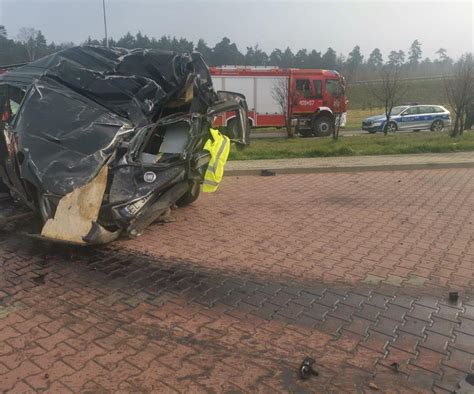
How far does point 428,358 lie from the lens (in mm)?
2908

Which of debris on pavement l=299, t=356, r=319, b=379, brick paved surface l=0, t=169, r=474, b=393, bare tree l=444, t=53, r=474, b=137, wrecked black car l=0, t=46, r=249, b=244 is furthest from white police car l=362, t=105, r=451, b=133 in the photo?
debris on pavement l=299, t=356, r=319, b=379

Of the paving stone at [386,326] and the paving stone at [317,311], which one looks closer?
the paving stone at [386,326]

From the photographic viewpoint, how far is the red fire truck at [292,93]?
20594mm

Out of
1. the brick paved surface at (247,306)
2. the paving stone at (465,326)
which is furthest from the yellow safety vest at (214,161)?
the paving stone at (465,326)

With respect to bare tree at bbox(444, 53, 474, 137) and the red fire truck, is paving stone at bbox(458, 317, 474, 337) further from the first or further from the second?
A: the red fire truck

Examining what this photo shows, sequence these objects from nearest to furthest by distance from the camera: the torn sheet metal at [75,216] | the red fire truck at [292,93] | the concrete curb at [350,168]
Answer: the torn sheet metal at [75,216], the concrete curb at [350,168], the red fire truck at [292,93]

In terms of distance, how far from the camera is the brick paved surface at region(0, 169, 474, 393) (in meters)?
2.74

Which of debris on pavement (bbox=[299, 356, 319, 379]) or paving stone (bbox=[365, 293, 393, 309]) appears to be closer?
debris on pavement (bbox=[299, 356, 319, 379])

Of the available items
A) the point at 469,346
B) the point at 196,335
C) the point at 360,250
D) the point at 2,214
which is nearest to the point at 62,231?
the point at 196,335

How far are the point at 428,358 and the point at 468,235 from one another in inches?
120

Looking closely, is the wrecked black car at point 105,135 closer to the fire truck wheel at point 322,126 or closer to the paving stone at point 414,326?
the paving stone at point 414,326

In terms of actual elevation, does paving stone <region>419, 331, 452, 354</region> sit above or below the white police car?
below

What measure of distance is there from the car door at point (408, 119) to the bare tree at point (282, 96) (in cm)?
561

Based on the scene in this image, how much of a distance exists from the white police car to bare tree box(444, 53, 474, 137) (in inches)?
204
